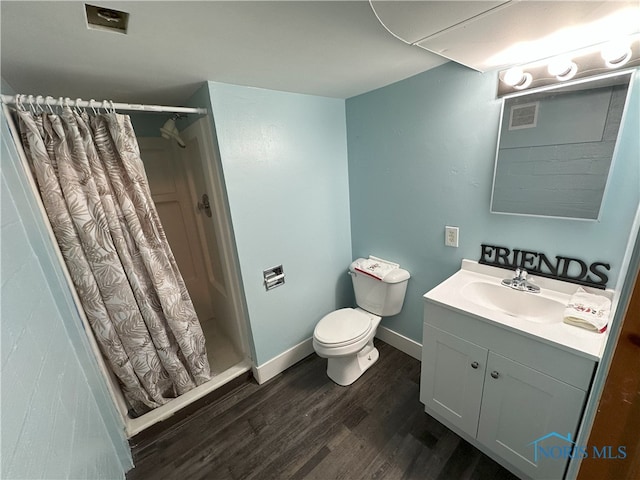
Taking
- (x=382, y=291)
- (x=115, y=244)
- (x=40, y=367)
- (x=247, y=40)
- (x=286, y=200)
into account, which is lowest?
(x=382, y=291)

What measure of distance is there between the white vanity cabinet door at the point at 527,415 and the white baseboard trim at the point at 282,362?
48.3 inches

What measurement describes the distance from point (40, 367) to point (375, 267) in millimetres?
1720

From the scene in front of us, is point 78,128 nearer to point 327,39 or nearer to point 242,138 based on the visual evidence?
point 242,138

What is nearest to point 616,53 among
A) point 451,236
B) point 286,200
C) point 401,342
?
point 451,236

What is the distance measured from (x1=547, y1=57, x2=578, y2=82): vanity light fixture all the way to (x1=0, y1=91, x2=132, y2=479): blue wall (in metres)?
A: 1.99

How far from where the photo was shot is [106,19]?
815 mm

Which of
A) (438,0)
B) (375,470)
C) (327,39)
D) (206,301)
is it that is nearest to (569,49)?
(438,0)

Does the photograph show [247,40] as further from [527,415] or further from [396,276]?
[527,415]

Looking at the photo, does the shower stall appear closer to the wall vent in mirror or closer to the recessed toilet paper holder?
the recessed toilet paper holder

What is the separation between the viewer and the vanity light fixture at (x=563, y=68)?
1053 mm

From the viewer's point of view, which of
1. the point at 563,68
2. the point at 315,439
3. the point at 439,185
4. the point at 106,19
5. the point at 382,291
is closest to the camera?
the point at 106,19

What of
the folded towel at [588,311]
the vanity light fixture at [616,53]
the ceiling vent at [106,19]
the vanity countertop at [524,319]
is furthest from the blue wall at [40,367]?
the vanity light fixture at [616,53]

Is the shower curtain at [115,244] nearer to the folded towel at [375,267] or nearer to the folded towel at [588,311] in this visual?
the folded towel at [375,267]

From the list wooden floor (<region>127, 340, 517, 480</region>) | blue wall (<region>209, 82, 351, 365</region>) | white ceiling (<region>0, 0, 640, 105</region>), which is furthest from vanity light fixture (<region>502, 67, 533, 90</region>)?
wooden floor (<region>127, 340, 517, 480</region>)
